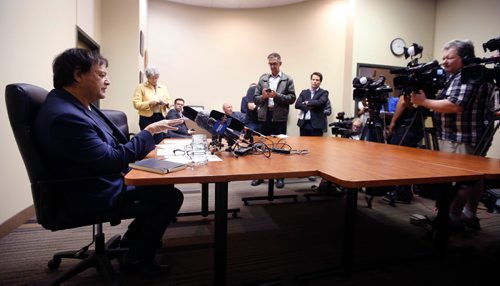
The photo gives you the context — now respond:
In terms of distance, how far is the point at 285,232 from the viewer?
212 cm

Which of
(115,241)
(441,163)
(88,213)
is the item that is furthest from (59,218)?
(441,163)

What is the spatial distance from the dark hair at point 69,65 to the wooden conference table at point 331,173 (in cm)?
56

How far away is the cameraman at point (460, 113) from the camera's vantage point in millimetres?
1831

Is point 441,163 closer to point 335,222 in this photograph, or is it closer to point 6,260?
point 335,222

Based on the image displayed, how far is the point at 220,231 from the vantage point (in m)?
1.20

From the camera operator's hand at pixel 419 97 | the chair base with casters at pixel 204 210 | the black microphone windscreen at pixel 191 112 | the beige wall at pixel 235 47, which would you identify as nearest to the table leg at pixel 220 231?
the black microphone windscreen at pixel 191 112

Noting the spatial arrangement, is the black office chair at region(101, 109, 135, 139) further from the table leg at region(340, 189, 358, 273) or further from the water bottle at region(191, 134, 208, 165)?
the table leg at region(340, 189, 358, 273)

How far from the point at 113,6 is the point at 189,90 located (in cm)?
182

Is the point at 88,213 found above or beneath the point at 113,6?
beneath

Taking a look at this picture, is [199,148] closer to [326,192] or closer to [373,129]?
[326,192]

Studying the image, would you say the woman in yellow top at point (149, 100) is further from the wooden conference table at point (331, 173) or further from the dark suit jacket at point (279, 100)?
the wooden conference table at point (331, 173)

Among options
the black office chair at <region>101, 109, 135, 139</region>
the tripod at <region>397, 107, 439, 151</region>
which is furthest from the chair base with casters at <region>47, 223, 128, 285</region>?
the tripod at <region>397, 107, 439, 151</region>

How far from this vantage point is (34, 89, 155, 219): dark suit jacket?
1077 mm

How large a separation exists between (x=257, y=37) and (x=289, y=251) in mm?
4397
